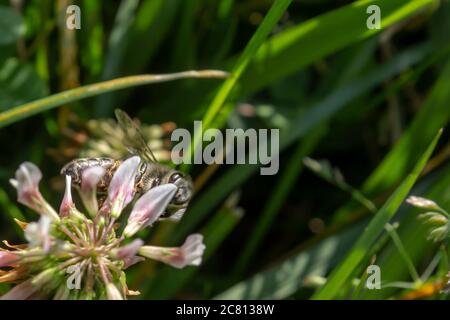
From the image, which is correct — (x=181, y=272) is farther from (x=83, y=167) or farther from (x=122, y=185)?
(x=122, y=185)

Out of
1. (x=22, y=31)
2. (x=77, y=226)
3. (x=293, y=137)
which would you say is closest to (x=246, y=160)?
(x=293, y=137)

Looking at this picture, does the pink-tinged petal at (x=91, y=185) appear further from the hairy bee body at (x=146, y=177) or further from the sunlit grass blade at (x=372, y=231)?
the sunlit grass blade at (x=372, y=231)

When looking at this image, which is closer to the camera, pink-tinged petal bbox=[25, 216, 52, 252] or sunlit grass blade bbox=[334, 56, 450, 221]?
pink-tinged petal bbox=[25, 216, 52, 252]

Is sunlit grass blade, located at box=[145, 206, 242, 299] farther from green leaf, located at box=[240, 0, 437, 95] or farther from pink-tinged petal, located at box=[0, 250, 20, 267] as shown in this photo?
pink-tinged petal, located at box=[0, 250, 20, 267]

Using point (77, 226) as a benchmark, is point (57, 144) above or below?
above

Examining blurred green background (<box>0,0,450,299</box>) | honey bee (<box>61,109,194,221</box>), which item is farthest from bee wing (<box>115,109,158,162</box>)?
blurred green background (<box>0,0,450,299</box>)
